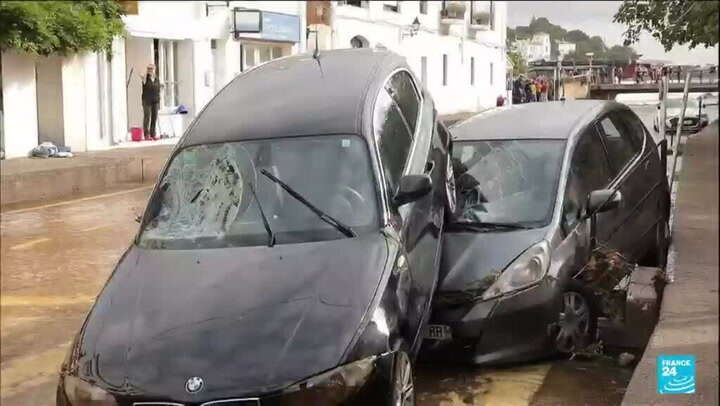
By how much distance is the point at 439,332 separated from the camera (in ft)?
17.3

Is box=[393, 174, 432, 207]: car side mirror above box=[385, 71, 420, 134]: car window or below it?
below

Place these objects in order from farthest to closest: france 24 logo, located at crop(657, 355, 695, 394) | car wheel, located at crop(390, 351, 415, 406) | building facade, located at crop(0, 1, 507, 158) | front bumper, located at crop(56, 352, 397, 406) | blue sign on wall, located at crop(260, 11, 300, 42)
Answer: blue sign on wall, located at crop(260, 11, 300, 42) → building facade, located at crop(0, 1, 507, 158) → car wheel, located at crop(390, 351, 415, 406) → france 24 logo, located at crop(657, 355, 695, 394) → front bumper, located at crop(56, 352, 397, 406)

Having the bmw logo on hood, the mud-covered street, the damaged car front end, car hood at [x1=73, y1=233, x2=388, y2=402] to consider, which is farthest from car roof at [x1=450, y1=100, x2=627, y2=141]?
the bmw logo on hood

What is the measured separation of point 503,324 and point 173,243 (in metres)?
1.98

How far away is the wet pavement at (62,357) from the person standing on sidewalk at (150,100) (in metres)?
10.7

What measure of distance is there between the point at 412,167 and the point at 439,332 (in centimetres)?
100

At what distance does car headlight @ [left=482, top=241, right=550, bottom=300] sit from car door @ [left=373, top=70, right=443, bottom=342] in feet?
1.31

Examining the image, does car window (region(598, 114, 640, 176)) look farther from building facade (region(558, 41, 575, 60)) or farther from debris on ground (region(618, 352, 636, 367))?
debris on ground (region(618, 352, 636, 367))

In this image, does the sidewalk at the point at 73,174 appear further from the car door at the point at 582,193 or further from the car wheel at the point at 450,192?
the car door at the point at 582,193

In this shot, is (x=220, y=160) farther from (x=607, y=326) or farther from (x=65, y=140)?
(x=65, y=140)

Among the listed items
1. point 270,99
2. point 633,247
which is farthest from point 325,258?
point 633,247

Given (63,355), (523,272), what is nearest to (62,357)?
(63,355)

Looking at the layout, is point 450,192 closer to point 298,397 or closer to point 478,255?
point 478,255

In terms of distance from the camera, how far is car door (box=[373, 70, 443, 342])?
484cm
